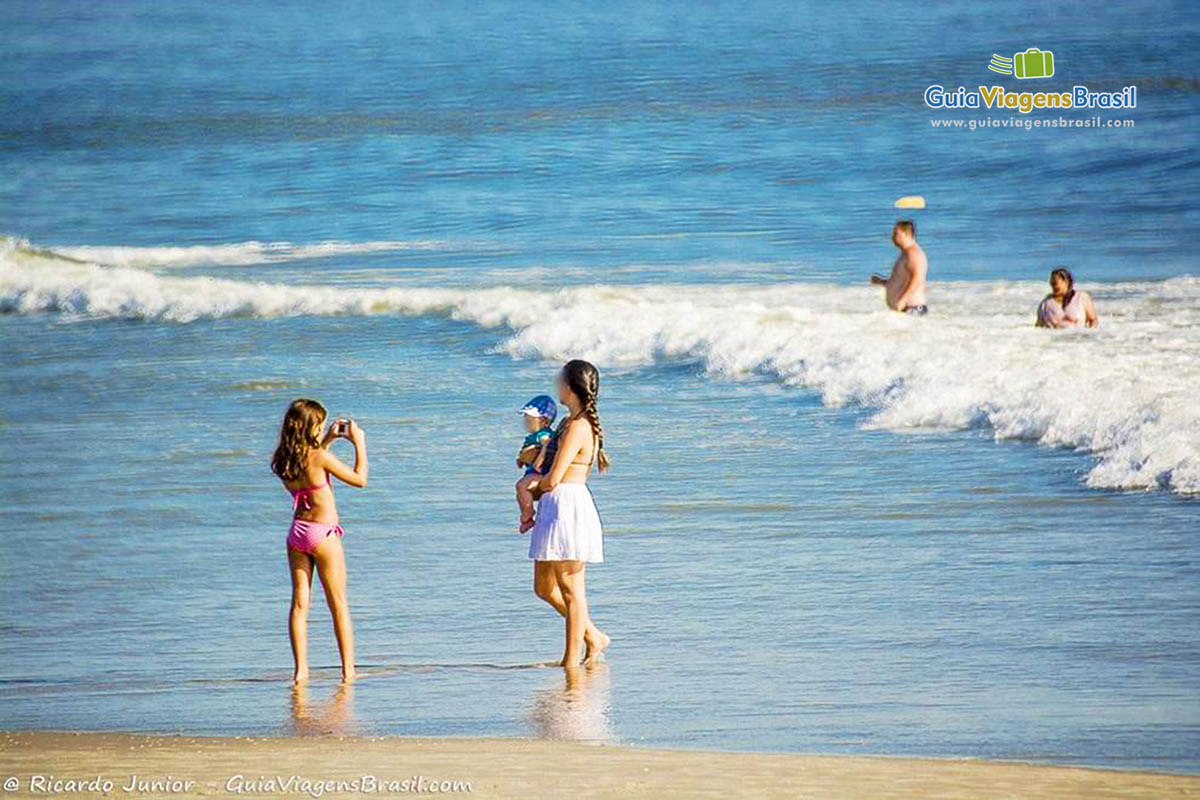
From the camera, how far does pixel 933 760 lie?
4.57 m

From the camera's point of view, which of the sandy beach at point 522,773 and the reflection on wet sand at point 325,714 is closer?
the sandy beach at point 522,773

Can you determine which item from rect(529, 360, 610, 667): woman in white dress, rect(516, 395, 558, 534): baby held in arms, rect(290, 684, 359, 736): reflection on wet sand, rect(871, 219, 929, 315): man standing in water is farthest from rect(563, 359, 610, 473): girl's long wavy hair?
rect(871, 219, 929, 315): man standing in water

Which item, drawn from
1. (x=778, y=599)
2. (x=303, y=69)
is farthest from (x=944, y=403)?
(x=303, y=69)

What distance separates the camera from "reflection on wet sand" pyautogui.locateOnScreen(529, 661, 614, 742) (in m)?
5.08

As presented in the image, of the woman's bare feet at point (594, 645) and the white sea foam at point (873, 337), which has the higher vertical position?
the white sea foam at point (873, 337)

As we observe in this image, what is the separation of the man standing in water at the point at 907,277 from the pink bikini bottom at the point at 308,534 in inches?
292

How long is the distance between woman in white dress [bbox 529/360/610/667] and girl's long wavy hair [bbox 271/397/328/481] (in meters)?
0.79

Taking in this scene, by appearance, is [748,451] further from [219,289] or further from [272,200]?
[272,200]

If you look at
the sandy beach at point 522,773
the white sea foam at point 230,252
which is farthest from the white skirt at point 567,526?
the white sea foam at point 230,252

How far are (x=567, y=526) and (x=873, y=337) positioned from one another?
7.73 meters

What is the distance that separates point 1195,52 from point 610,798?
1237 inches

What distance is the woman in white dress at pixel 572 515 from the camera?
6074 millimetres
